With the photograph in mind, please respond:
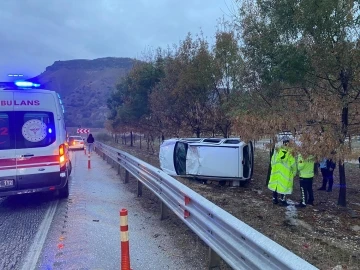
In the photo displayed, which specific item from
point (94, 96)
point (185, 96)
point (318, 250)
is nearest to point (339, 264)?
point (318, 250)

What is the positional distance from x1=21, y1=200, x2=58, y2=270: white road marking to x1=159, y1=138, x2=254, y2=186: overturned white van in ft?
16.0

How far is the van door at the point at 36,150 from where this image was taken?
7141 mm

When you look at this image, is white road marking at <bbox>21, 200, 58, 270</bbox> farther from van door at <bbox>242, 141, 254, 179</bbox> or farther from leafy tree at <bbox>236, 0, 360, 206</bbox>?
van door at <bbox>242, 141, 254, 179</bbox>

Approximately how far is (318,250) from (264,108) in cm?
531

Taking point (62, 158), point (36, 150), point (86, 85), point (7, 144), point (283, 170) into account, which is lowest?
point (283, 170)

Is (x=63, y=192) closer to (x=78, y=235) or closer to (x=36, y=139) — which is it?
(x=36, y=139)

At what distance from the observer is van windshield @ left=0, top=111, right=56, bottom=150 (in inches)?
282

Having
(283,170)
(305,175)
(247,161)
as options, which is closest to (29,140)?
(283,170)

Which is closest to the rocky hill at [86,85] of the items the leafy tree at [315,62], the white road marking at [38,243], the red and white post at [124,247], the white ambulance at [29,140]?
the leafy tree at [315,62]

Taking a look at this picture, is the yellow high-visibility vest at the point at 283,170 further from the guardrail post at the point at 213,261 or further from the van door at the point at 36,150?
the van door at the point at 36,150

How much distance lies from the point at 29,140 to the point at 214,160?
5.38m

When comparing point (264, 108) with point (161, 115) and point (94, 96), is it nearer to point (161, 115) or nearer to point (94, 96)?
point (161, 115)

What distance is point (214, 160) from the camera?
1047 centimetres

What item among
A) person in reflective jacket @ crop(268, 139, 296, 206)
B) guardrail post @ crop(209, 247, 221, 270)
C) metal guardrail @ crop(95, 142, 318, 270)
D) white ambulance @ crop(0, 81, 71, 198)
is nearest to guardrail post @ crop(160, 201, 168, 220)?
metal guardrail @ crop(95, 142, 318, 270)
